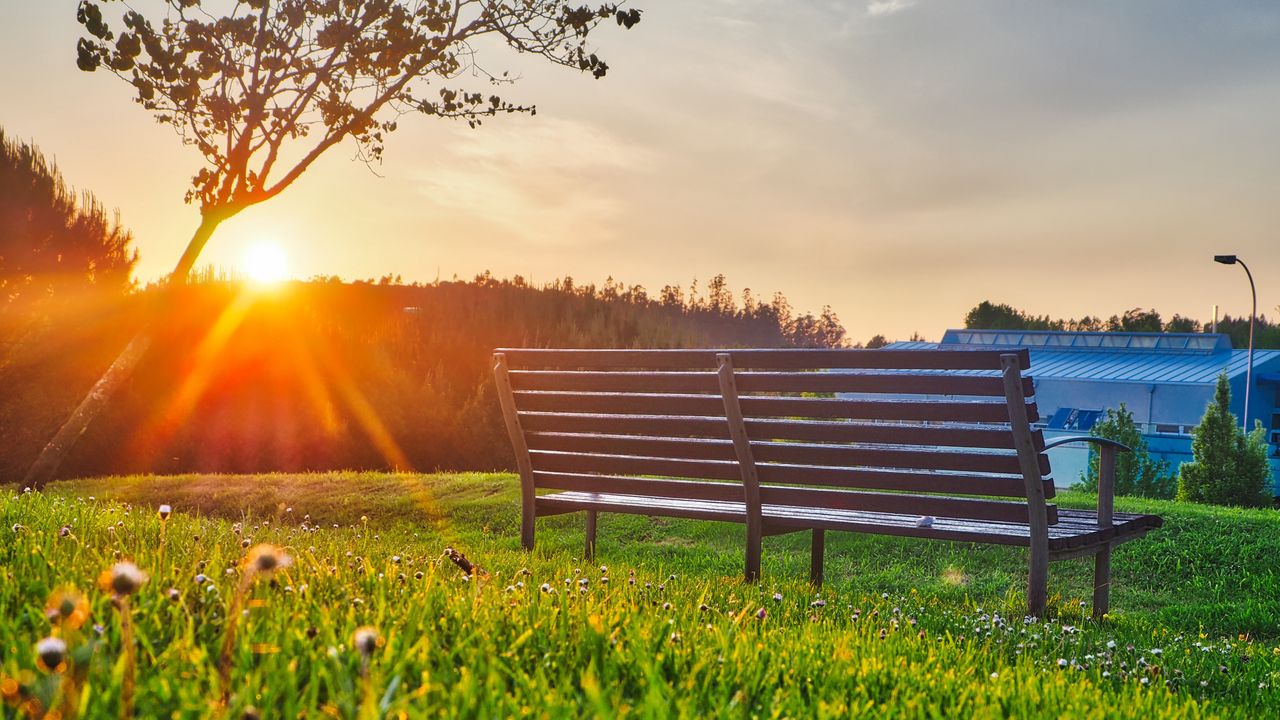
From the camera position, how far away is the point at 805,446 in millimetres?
5324

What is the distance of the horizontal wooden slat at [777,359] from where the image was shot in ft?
15.3

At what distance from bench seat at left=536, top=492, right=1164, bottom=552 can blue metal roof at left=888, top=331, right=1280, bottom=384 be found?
125 ft

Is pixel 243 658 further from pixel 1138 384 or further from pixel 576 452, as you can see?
pixel 1138 384

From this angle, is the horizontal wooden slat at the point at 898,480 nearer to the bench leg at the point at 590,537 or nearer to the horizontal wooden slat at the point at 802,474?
the horizontal wooden slat at the point at 802,474

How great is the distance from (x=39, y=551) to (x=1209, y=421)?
823 inches

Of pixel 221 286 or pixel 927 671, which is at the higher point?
pixel 221 286

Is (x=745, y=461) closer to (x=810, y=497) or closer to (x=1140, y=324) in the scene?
(x=810, y=497)

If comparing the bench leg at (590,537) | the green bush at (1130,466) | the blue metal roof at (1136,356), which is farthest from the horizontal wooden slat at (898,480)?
the blue metal roof at (1136,356)

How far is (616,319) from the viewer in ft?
84.5

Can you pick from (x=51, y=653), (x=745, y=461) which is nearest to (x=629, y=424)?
(x=745, y=461)

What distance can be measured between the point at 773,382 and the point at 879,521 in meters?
0.86

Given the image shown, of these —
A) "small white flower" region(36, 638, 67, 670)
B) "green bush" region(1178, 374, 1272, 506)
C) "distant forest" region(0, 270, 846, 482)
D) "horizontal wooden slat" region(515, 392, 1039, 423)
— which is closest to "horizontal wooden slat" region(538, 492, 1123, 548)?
"horizontal wooden slat" region(515, 392, 1039, 423)

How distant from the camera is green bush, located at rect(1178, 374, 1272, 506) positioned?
773 inches

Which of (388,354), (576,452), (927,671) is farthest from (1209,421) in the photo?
(927,671)
